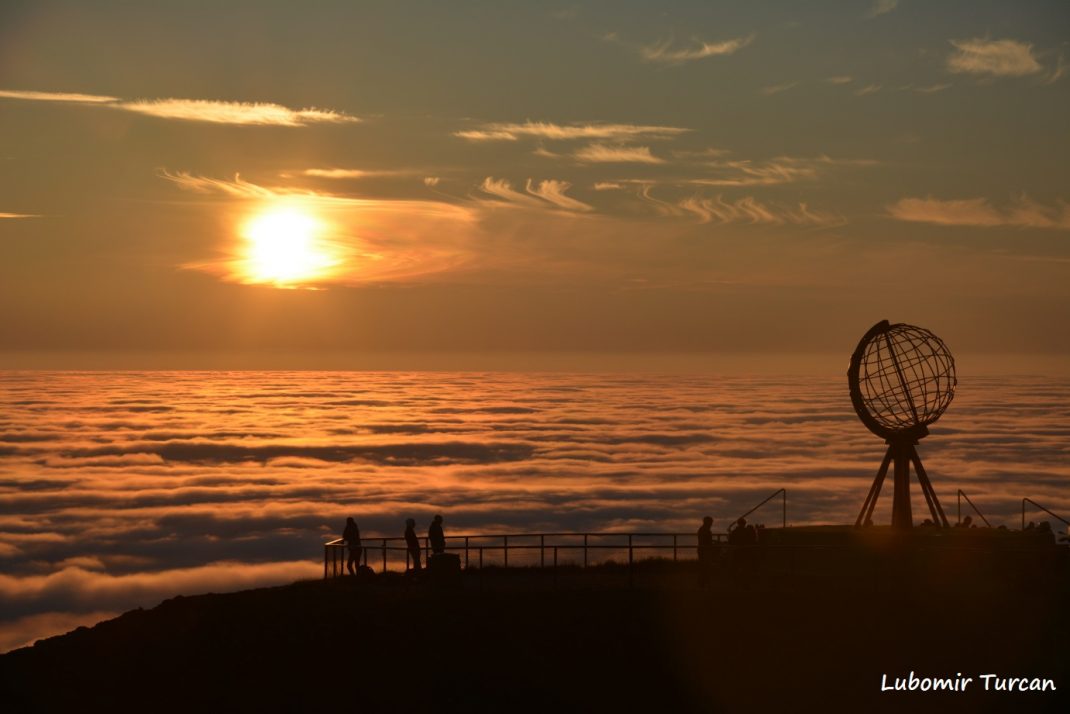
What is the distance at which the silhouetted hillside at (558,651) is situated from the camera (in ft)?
84.1

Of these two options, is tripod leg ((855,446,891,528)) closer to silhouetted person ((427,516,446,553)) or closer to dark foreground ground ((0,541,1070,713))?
dark foreground ground ((0,541,1070,713))

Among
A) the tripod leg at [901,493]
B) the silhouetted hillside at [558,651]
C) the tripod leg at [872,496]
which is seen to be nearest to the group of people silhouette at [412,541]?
the silhouetted hillside at [558,651]

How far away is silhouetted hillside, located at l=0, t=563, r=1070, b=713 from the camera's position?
2564cm

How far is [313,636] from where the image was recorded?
26.7m

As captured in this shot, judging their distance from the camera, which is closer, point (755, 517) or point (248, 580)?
point (248, 580)

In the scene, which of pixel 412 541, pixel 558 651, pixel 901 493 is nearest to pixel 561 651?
pixel 558 651

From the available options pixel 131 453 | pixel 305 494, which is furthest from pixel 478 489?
pixel 131 453

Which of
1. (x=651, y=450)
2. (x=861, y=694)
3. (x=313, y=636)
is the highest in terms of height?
(x=651, y=450)

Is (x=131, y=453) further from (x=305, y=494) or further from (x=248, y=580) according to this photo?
(x=248, y=580)

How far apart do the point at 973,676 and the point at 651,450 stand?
137367 millimetres

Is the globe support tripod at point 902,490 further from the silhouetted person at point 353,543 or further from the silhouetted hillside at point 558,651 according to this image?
the silhouetted person at point 353,543

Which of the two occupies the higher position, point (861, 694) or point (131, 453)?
point (131, 453)

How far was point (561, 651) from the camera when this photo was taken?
2648 centimetres

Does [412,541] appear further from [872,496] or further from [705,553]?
[872,496]
